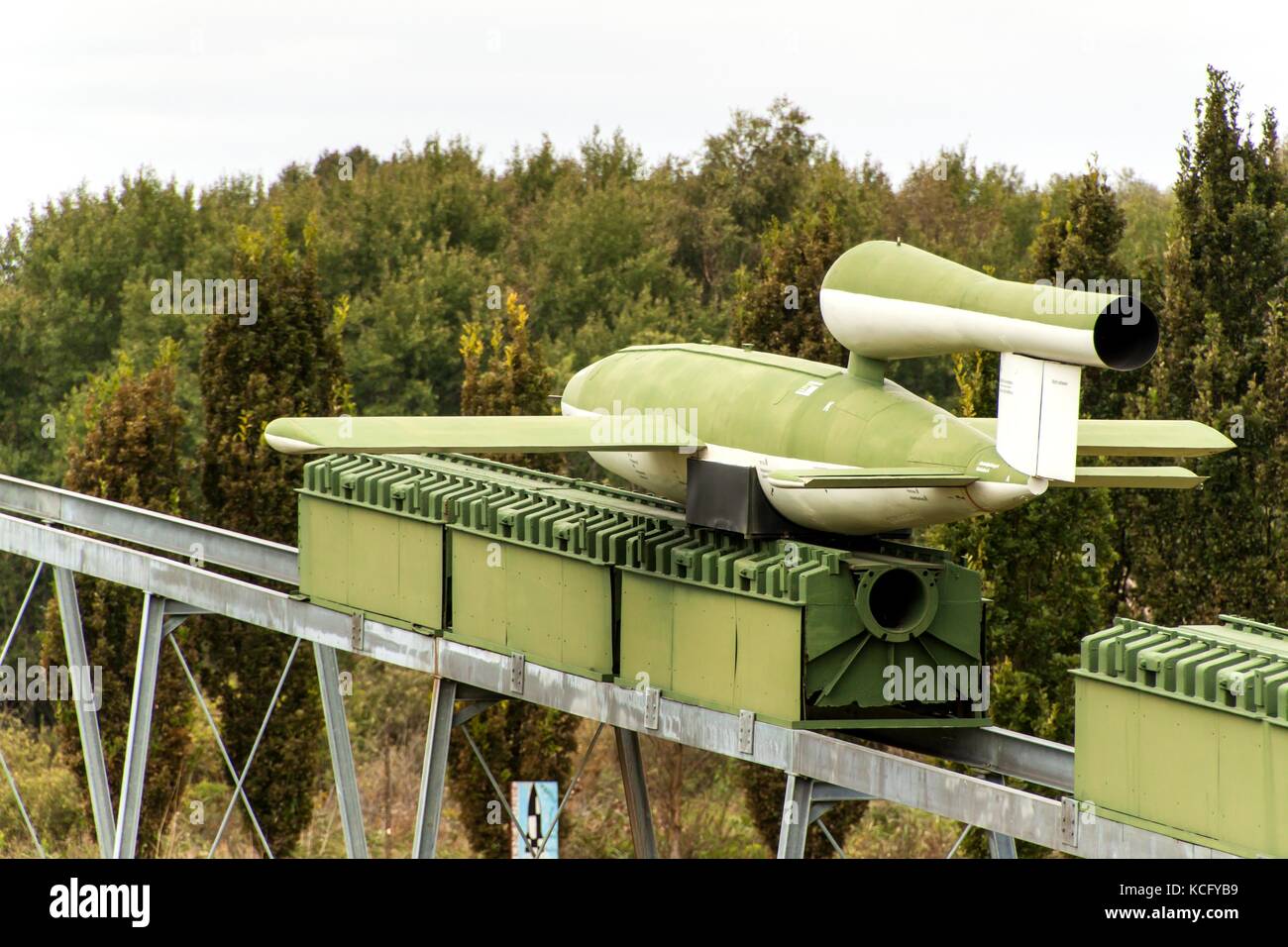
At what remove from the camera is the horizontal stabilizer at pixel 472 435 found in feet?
64.5

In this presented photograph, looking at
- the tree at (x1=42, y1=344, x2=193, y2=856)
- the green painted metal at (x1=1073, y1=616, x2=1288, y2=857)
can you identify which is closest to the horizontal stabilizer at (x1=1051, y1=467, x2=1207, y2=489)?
the green painted metal at (x1=1073, y1=616, x2=1288, y2=857)

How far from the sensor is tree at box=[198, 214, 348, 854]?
117ft

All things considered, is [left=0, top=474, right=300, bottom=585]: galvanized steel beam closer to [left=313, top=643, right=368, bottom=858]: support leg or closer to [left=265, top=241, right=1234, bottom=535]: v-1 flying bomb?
[left=313, top=643, right=368, bottom=858]: support leg

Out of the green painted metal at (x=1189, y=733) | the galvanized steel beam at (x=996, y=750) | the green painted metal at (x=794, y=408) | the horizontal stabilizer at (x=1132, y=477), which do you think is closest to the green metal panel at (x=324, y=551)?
the green painted metal at (x=794, y=408)

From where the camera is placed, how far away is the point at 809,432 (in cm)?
2011

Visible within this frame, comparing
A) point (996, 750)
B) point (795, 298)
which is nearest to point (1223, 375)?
point (795, 298)

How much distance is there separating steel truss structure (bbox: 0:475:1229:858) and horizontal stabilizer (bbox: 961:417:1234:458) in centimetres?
327

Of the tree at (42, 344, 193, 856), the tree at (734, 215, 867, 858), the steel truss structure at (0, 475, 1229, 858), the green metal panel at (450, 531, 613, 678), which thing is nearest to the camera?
the steel truss structure at (0, 475, 1229, 858)

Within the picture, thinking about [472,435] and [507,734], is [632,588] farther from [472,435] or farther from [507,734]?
[507,734]

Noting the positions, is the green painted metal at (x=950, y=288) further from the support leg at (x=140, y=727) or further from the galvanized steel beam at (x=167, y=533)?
the support leg at (x=140, y=727)

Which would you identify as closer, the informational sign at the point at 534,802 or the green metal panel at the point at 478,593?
the green metal panel at the point at 478,593

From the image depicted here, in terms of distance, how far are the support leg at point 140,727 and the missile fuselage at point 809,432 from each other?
25.0 ft

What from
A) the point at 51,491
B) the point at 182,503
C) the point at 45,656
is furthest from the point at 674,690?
the point at 182,503

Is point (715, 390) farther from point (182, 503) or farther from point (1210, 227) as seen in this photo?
point (182, 503)
